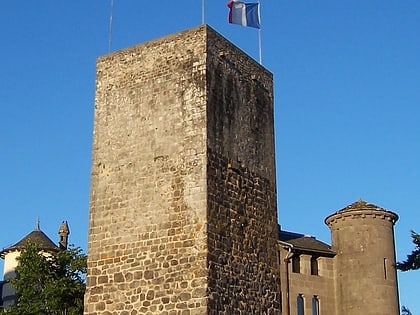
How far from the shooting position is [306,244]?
1293 inches

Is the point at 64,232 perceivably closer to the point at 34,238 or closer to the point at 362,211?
the point at 34,238

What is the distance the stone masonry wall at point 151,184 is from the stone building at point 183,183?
3cm

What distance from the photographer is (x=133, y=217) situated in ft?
61.3

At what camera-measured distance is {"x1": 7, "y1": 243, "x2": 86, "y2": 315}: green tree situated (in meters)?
25.8

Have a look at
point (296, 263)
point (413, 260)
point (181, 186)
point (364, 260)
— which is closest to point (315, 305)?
point (296, 263)

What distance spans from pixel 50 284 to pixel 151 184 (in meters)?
9.04

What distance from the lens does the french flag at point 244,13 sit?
2108 cm

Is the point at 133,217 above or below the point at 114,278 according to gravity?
above

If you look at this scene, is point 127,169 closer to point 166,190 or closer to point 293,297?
point 166,190

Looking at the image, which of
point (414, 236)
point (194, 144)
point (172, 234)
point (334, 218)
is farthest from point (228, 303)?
point (334, 218)

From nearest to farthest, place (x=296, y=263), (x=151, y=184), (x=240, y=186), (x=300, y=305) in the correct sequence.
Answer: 1. (x=151, y=184)
2. (x=240, y=186)
3. (x=300, y=305)
4. (x=296, y=263)

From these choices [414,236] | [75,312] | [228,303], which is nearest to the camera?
[228,303]

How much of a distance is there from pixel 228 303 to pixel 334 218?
52.8 ft

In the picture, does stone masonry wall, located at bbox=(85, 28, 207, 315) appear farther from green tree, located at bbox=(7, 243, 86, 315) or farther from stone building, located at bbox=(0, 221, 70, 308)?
stone building, located at bbox=(0, 221, 70, 308)
